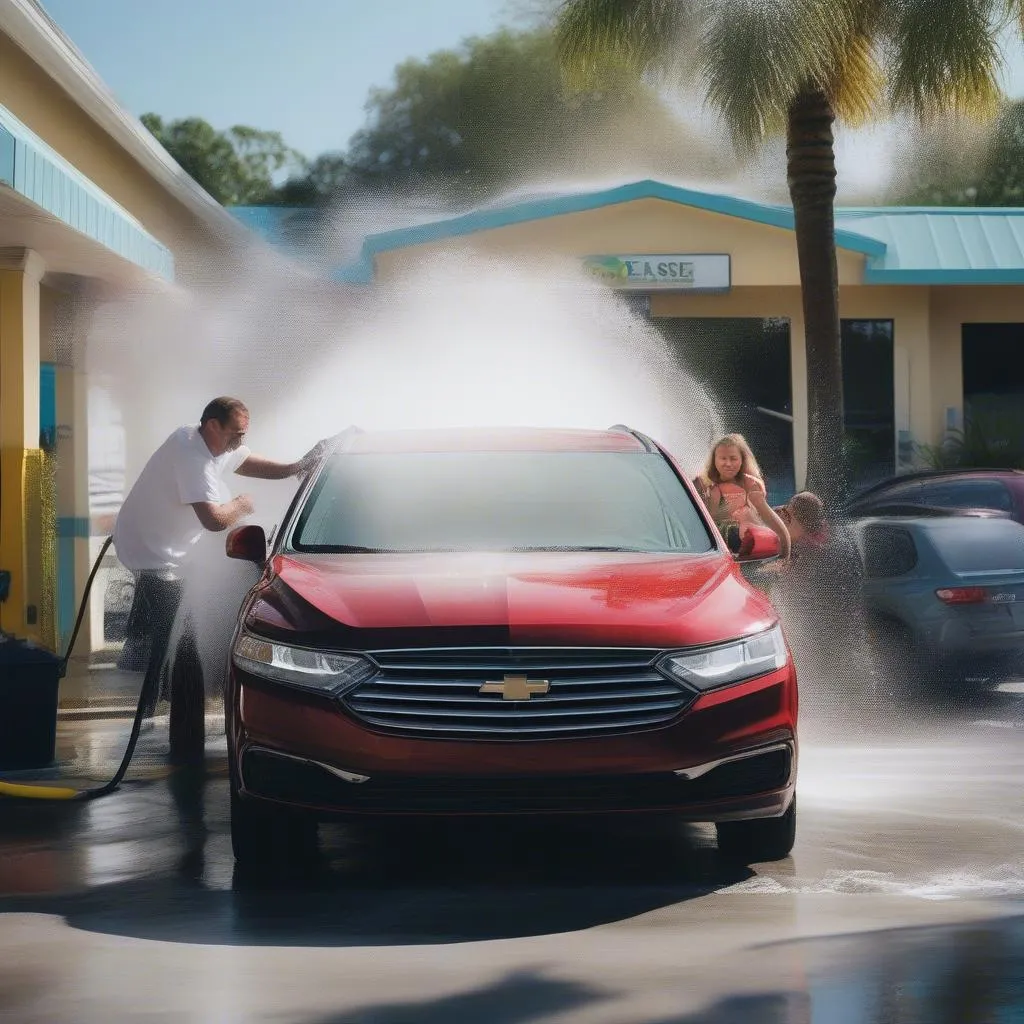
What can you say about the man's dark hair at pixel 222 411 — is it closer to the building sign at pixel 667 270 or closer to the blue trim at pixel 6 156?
the blue trim at pixel 6 156

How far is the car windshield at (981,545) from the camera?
1216 cm

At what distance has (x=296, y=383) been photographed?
749 inches

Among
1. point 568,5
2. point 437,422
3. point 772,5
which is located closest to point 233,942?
point 437,422

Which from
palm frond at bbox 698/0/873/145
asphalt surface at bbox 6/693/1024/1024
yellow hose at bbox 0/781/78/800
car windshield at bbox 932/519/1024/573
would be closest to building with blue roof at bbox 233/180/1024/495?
palm frond at bbox 698/0/873/145

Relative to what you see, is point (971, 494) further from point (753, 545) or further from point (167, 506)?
point (753, 545)

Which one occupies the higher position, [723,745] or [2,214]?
[2,214]

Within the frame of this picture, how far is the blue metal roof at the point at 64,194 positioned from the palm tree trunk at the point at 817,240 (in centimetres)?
668

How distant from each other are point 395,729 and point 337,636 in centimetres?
38

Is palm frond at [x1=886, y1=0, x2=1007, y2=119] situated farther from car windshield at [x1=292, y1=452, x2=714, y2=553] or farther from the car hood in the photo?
the car hood

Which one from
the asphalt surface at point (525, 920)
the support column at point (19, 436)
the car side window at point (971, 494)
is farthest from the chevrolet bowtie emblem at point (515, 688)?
the support column at point (19, 436)

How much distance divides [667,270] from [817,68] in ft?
19.2

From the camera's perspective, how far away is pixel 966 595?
12.0 metres

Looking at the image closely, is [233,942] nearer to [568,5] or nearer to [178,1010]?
[178,1010]

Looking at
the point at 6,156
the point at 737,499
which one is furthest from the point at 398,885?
the point at 737,499
